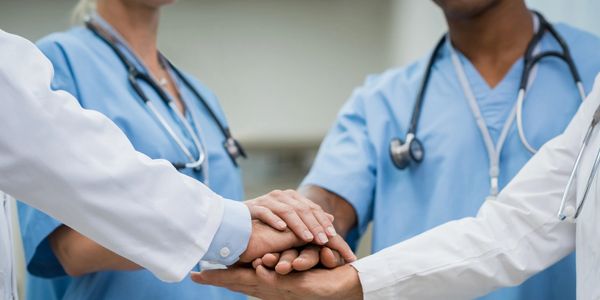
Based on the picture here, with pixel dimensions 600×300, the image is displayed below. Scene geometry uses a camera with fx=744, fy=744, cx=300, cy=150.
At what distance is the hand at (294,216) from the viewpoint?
3.95 feet

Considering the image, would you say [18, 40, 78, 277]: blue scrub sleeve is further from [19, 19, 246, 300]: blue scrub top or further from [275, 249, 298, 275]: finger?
[275, 249, 298, 275]: finger

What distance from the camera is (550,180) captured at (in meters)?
1.17

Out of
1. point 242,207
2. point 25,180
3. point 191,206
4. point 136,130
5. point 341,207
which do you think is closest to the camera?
point 25,180

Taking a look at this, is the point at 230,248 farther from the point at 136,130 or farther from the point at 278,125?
the point at 278,125

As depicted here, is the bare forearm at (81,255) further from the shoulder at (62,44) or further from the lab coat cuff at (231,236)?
the shoulder at (62,44)

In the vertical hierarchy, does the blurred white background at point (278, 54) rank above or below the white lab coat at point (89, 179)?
below

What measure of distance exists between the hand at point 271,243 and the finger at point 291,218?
0.05 feet

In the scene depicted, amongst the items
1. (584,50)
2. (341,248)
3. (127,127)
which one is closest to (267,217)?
(341,248)

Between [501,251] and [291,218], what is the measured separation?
1.11 feet

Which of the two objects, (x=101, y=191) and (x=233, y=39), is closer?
(x=101, y=191)

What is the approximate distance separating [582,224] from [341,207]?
1.80ft

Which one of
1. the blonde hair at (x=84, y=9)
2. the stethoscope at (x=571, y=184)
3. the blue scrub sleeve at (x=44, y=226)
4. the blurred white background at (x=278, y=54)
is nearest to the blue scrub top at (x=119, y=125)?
the blue scrub sleeve at (x=44, y=226)

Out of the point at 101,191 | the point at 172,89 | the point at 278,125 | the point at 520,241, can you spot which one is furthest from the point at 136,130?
the point at 278,125

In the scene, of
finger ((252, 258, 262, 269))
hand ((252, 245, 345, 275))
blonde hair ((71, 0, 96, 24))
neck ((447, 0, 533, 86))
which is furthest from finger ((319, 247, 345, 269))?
blonde hair ((71, 0, 96, 24))
